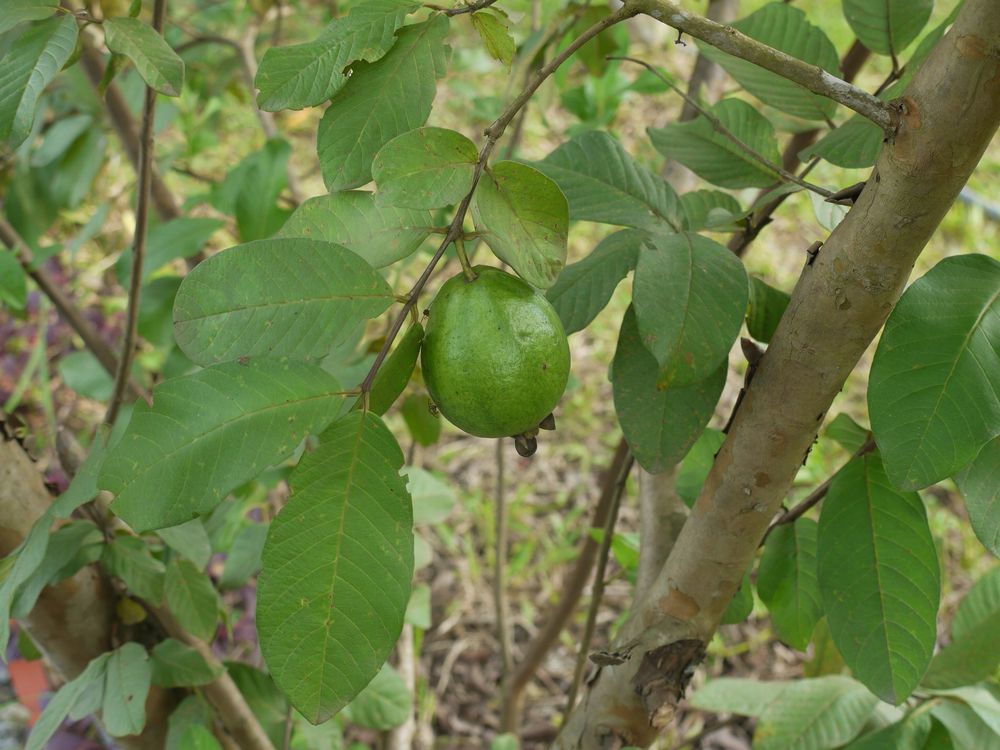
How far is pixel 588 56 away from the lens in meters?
1.18

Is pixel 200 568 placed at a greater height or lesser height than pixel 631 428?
lesser

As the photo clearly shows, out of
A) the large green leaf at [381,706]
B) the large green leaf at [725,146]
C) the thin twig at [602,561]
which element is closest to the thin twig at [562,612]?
the thin twig at [602,561]

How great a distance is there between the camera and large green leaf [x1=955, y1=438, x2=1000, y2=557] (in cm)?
58

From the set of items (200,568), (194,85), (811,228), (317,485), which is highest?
(317,485)

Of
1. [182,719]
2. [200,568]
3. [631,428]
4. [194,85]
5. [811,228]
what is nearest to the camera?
[631,428]

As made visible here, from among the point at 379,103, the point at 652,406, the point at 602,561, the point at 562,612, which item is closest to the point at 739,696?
the point at 602,561

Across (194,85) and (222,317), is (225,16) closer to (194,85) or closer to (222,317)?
(194,85)

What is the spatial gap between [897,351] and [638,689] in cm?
36

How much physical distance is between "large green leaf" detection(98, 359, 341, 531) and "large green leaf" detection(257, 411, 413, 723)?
28 mm

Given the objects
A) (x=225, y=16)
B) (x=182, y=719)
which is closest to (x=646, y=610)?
(x=182, y=719)

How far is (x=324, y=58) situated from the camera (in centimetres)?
56

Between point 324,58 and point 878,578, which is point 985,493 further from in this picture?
point 324,58

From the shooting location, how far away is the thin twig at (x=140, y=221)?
2.60 ft

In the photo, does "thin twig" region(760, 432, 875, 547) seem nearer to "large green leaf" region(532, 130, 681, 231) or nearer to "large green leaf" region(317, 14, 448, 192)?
"large green leaf" region(532, 130, 681, 231)
